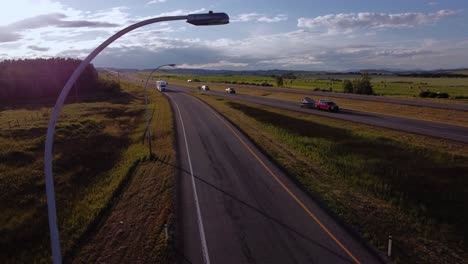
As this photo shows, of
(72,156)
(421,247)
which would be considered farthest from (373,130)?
(72,156)

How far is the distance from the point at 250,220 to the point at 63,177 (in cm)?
1642

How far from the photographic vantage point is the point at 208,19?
708 cm

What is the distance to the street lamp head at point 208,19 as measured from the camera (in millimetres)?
7066

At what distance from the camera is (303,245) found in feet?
42.2

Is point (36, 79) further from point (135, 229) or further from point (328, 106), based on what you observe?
point (135, 229)

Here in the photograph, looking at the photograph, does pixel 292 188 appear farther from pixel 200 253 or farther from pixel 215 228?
→ pixel 200 253

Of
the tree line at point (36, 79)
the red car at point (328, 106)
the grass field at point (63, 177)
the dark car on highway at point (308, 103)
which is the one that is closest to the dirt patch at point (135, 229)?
the grass field at point (63, 177)

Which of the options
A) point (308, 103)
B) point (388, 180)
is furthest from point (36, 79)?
point (388, 180)

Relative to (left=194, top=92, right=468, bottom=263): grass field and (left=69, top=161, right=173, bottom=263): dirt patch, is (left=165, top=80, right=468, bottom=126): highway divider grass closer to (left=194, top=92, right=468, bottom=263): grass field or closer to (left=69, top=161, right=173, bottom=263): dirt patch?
(left=194, top=92, right=468, bottom=263): grass field

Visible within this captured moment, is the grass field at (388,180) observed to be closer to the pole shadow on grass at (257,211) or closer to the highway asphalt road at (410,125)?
the pole shadow on grass at (257,211)

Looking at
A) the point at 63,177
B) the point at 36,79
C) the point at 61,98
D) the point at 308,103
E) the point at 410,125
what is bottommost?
the point at 63,177

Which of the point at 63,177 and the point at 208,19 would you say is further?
the point at 63,177

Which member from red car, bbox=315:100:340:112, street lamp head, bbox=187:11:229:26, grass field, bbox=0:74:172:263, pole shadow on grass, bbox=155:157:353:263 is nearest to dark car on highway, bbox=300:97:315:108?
red car, bbox=315:100:340:112

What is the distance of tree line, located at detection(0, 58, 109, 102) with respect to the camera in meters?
80.8
